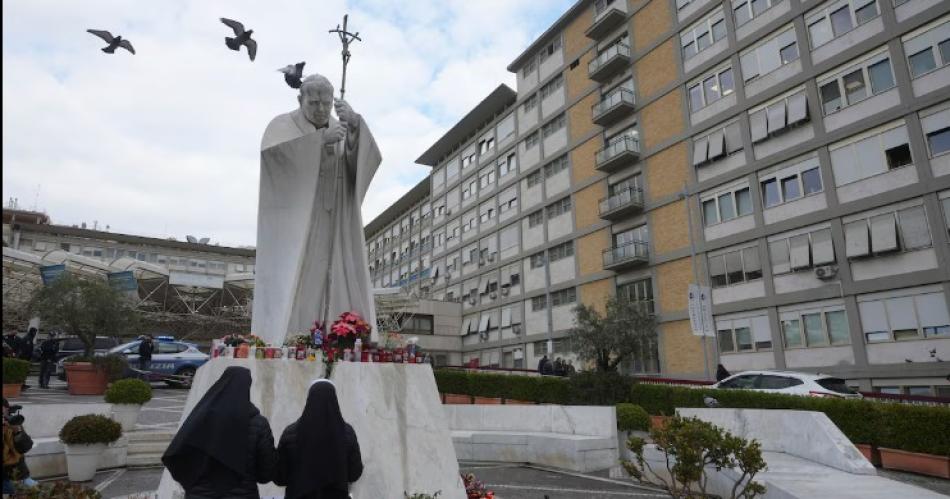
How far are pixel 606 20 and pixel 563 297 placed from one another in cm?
1587

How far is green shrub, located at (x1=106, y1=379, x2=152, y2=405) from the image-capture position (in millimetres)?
10336

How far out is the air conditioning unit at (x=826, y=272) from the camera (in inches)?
841

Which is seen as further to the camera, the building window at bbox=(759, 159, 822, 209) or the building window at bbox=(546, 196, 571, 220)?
the building window at bbox=(546, 196, 571, 220)

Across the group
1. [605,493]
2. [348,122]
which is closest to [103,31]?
[348,122]

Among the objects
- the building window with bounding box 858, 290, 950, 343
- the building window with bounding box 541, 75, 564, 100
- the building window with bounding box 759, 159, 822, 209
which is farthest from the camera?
the building window with bounding box 541, 75, 564, 100

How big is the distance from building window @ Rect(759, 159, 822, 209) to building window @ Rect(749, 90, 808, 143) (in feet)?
5.42

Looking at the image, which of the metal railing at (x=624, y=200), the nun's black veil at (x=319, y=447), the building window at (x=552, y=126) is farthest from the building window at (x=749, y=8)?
the nun's black veil at (x=319, y=447)

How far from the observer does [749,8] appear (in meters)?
25.6

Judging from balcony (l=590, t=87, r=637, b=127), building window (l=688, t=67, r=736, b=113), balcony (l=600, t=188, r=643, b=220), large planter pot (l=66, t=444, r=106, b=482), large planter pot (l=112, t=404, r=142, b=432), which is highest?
balcony (l=590, t=87, r=637, b=127)

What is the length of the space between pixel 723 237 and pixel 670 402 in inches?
480

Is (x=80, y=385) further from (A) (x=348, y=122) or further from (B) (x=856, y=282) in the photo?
(B) (x=856, y=282)

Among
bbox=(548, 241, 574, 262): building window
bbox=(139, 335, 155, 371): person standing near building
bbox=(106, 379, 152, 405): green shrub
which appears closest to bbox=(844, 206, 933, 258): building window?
bbox=(548, 241, 574, 262): building window

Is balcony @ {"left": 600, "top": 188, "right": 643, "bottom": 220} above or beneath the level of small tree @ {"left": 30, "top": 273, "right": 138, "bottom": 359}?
above

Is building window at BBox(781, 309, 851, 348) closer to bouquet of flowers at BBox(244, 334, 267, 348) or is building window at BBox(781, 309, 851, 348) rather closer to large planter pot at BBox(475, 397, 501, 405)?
large planter pot at BBox(475, 397, 501, 405)
